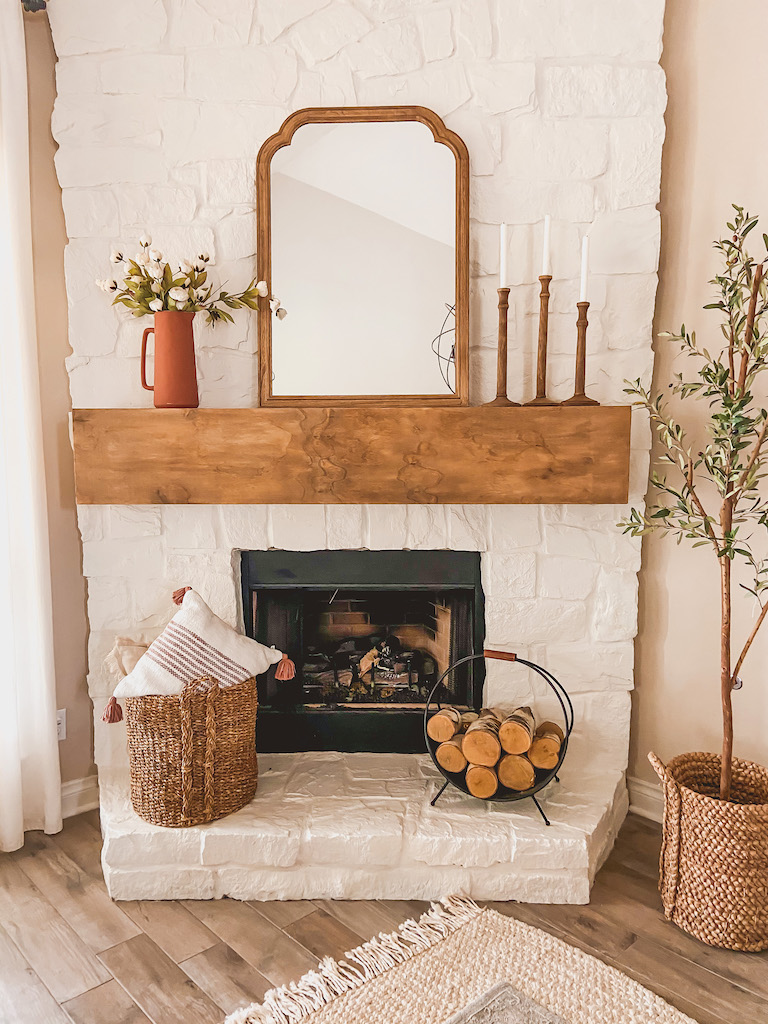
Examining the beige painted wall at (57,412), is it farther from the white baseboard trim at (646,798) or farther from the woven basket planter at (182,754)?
the white baseboard trim at (646,798)

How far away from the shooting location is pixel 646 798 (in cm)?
247

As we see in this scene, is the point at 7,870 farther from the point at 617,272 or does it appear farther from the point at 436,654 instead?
the point at 617,272

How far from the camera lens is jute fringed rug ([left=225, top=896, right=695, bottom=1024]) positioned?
165 centimetres

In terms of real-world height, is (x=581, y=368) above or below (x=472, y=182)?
below

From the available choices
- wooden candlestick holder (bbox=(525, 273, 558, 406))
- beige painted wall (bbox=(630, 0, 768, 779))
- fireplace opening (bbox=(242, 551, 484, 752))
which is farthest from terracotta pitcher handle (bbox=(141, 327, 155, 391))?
beige painted wall (bbox=(630, 0, 768, 779))

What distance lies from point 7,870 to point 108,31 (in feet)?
7.53

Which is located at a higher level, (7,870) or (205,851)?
(205,851)

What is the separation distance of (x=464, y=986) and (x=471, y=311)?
1660 millimetres

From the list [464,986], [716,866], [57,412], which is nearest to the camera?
[464,986]

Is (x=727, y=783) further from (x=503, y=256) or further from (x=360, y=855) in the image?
(x=503, y=256)

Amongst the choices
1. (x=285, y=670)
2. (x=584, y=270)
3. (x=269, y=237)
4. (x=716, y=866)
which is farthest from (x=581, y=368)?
(x=716, y=866)

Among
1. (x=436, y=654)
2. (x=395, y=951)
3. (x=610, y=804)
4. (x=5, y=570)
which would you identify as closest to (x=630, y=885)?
(x=610, y=804)

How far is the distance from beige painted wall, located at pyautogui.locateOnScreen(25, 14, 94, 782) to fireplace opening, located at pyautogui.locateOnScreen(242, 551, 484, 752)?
0.53 m

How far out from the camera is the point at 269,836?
2.06 meters
